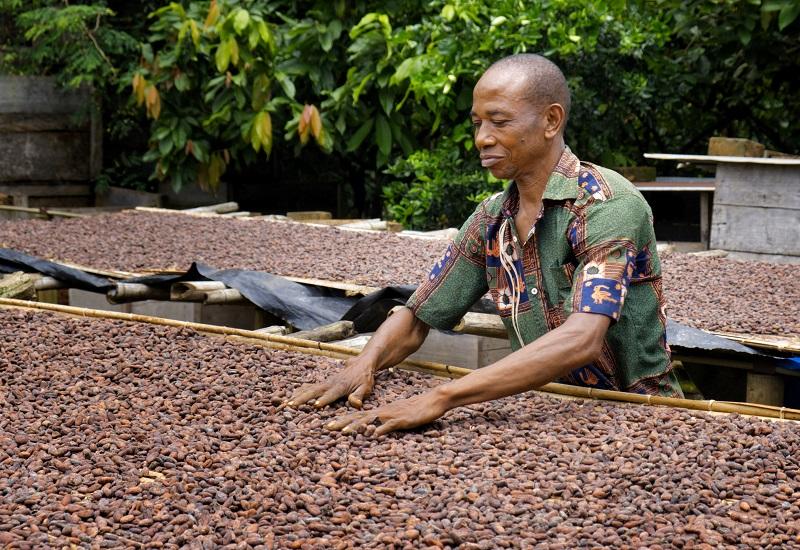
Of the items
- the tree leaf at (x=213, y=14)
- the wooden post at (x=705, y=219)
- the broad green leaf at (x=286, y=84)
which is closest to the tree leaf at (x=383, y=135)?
the broad green leaf at (x=286, y=84)

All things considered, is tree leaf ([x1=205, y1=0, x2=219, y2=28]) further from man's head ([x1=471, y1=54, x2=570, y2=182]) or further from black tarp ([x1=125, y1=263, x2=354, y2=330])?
man's head ([x1=471, y1=54, x2=570, y2=182])

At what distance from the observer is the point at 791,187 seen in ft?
17.7

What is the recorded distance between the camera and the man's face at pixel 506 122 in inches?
94.7

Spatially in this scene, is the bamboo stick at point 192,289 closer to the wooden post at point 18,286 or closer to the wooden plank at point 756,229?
the wooden post at point 18,286

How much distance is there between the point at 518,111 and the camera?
2.41 meters

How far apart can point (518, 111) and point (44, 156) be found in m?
6.75

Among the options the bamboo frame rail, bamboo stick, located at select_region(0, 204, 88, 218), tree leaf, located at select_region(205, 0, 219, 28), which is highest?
tree leaf, located at select_region(205, 0, 219, 28)

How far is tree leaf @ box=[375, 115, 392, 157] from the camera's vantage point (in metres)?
7.73

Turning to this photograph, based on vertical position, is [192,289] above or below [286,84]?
below

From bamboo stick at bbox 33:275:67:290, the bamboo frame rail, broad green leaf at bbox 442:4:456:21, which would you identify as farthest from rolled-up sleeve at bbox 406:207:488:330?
broad green leaf at bbox 442:4:456:21

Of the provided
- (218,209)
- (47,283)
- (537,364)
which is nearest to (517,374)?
(537,364)

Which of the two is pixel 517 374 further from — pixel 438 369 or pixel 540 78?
pixel 540 78

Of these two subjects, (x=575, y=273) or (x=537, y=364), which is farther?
(x=575, y=273)

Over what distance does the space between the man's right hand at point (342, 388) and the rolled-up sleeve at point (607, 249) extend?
1.74 feet
